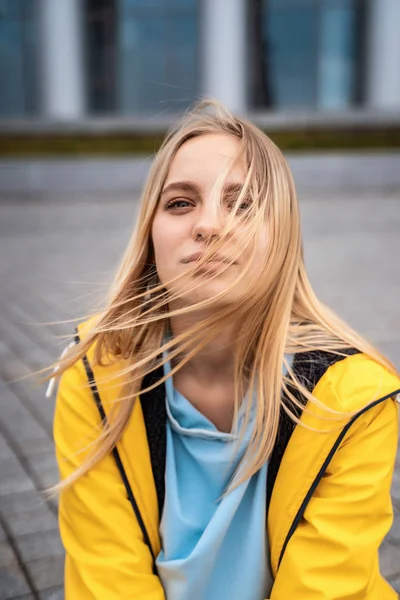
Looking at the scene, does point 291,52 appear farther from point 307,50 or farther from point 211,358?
point 211,358

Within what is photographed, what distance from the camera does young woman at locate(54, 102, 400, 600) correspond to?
5.32ft

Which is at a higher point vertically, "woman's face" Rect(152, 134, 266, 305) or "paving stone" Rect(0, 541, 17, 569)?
"woman's face" Rect(152, 134, 266, 305)

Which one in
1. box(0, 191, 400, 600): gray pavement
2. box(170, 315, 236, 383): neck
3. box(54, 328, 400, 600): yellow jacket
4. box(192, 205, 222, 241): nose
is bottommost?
box(0, 191, 400, 600): gray pavement

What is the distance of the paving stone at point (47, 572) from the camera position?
239 centimetres

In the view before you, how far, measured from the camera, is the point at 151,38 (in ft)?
73.6

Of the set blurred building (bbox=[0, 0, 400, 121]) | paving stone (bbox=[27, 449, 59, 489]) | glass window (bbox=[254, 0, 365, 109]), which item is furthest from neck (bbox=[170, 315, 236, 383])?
glass window (bbox=[254, 0, 365, 109])

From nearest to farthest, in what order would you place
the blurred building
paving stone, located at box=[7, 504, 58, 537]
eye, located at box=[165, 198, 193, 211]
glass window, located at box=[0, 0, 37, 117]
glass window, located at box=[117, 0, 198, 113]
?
eye, located at box=[165, 198, 193, 211]
paving stone, located at box=[7, 504, 58, 537]
the blurred building
glass window, located at box=[0, 0, 37, 117]
glass window, located at box=[117, 0, 198, 113]

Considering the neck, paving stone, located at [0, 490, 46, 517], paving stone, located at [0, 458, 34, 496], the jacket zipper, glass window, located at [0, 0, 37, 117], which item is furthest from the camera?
glass window, located at [0, 0, 37, 117]

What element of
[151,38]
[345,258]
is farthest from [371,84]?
[345,258]

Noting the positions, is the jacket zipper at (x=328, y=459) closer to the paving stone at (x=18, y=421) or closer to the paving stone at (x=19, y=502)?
the paving stone at (x=19, y=502)

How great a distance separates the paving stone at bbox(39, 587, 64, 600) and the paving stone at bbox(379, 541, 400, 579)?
1.07 meters

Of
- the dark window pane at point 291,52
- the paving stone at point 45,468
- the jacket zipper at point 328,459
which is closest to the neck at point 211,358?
the jacket zipper at point 328,459

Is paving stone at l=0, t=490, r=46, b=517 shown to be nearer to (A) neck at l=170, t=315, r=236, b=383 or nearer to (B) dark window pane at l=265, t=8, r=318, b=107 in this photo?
(A) neck at l=170, t=315, r=236, b=383

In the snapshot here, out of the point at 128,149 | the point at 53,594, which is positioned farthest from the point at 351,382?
the point at 128,149
